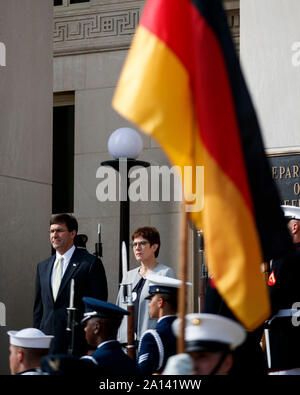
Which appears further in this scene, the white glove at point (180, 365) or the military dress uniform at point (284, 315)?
the military dress uniform at point (284, 315)

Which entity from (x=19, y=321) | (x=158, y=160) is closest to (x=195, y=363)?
(x=19, y=321)

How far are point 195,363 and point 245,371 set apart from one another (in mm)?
1677

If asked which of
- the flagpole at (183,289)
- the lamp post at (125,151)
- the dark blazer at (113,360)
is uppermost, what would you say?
the lamp post at (125,151)

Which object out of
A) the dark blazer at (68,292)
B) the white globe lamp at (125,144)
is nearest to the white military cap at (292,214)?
the dark blazer at (68,292)

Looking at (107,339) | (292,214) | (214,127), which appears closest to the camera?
(214,127)

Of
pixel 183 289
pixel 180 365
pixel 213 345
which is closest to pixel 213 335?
pixel 213 345

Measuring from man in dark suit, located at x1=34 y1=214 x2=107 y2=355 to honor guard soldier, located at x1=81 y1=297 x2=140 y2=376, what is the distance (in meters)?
2.10

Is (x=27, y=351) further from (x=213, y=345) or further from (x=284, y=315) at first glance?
(x=284, y=315)

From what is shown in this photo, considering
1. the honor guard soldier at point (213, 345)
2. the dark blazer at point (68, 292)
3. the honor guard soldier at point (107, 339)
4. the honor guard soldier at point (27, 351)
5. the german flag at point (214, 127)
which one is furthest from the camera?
the dark blazer at point (68, 292)

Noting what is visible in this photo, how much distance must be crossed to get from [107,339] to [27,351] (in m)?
Result: 0.60

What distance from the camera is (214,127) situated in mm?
4676

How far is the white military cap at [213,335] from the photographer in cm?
482

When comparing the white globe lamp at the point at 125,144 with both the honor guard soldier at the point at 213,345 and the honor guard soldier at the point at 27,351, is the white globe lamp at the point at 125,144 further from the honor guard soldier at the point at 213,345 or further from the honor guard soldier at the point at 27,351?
the honor guard soldier at the point at 213,345

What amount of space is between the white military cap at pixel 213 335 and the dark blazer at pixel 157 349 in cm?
195
